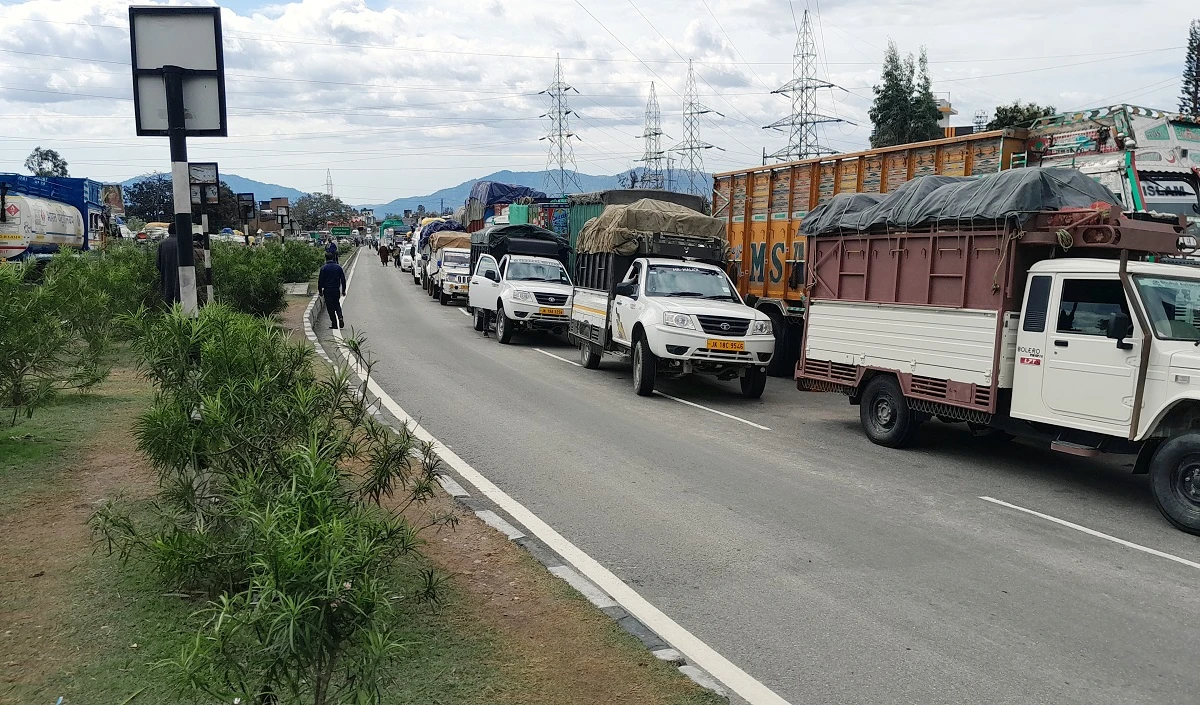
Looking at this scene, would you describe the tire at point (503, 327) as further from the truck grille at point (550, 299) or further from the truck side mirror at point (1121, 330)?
the truck side mirror at point (1121, 330)

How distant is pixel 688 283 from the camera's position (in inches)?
575

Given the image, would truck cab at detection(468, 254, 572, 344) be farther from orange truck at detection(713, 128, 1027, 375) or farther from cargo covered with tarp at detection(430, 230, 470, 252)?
cargo covered with tarp at detection(430, 230, 470, 252)

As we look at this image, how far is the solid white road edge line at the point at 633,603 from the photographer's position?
4.38 m

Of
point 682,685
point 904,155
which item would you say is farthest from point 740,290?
point 682,685

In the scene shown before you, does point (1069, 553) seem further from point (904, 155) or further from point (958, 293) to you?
point (904, 155)

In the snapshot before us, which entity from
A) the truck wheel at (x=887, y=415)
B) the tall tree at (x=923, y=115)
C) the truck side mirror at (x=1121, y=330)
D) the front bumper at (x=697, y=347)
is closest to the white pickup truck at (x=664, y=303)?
the front bumper at (x=697, y=347)

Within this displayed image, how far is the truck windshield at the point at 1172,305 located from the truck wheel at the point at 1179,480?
0.88m

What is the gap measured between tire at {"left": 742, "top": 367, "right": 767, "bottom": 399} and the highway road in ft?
3.04

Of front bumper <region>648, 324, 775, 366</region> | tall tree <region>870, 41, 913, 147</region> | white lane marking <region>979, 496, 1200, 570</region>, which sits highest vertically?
tall tree <region>870, 41, 913, 147</region>

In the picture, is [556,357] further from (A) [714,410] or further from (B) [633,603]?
(B) [633,603]

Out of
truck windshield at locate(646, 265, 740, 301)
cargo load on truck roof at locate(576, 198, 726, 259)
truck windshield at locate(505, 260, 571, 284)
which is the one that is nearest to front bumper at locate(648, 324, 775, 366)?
truck windshield at locate(646, 265, 740, 301)

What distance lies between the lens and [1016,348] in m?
8.75

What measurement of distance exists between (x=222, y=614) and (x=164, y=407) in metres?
2.48

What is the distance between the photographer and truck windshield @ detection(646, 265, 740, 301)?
14414mm
